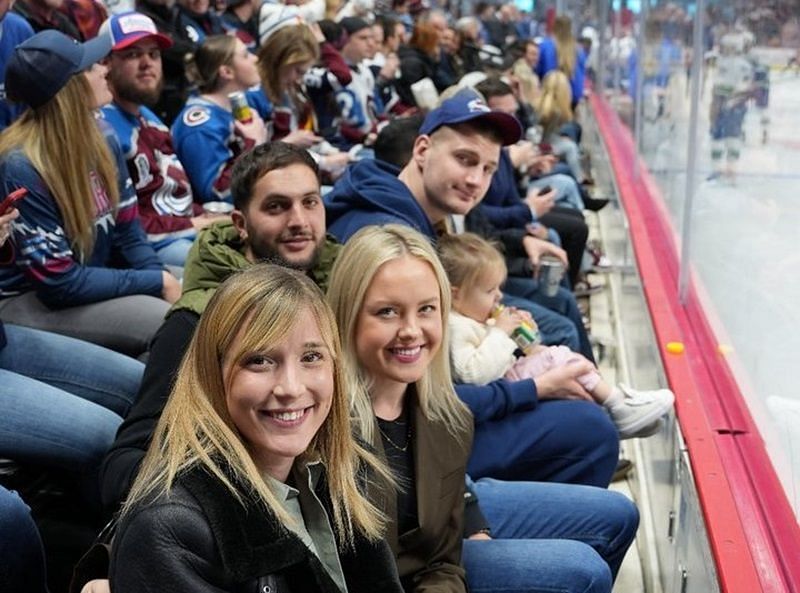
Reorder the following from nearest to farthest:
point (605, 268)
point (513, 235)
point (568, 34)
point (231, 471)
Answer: point (231, 471)
point (513, 235)
point (605, 268)
point (568, 34)

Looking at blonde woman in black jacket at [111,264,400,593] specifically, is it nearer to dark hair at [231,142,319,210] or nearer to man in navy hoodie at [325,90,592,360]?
dark hair at [231,142,319,210]

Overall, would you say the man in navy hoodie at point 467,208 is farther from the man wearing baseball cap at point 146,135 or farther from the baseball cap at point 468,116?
the man wearing baseball cap at point 146,135

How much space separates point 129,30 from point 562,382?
158 centimetres

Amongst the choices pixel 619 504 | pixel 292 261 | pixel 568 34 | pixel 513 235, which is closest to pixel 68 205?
pixel 292 261

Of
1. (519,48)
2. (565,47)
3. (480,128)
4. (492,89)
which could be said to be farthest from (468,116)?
(565,47)

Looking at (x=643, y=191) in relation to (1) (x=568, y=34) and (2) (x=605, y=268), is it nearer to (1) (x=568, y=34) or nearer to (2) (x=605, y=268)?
(2) (x=605, y=268)

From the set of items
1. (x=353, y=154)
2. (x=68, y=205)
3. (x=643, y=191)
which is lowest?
(x=643, y=191)

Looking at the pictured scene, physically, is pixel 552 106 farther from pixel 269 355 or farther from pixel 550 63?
pixel 269 355

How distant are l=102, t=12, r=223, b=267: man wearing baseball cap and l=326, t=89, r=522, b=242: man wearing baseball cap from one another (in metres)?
0.67

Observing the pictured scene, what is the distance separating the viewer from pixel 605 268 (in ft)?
16.8

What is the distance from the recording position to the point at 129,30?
10.1 feet

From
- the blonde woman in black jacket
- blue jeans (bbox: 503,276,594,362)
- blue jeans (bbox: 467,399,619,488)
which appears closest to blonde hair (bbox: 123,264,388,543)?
the blonde woman in black jacket

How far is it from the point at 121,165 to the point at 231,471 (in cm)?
165

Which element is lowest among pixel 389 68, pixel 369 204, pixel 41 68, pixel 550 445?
pixel 550 445
